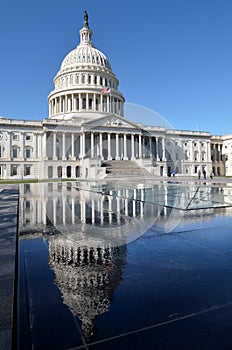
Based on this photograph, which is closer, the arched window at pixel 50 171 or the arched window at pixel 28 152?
the arched window at pixel 50 171

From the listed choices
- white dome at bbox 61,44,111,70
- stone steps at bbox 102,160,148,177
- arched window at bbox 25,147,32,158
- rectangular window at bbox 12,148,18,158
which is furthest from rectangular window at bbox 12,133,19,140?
white dome at bbox 61,44,111,70

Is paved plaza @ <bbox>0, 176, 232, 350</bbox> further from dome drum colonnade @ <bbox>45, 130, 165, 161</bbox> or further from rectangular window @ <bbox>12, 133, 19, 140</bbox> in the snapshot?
rectangular window @ <bbox>12, 133, 19, 140</bbox>

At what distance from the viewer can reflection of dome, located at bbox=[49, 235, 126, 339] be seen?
95.9 inches

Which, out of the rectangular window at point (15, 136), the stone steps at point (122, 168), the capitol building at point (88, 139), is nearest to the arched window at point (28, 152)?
the capitol building at point (88, 139)

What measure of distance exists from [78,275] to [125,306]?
0.99 meters

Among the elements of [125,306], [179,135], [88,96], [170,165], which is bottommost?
[125,306]

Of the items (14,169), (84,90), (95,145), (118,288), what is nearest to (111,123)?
(95,145)

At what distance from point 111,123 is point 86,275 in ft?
199

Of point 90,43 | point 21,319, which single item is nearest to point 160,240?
point 21,319

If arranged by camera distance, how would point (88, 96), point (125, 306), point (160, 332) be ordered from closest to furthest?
point (160, 332), point (125, 306), point (88, 96)

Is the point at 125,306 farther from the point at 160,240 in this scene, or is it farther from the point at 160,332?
the point at 160,240

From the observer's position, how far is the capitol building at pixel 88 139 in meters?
59.5

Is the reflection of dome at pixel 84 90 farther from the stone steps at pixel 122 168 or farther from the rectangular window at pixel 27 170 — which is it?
the stone steps at pixel 122 168

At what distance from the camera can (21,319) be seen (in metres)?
2.18
